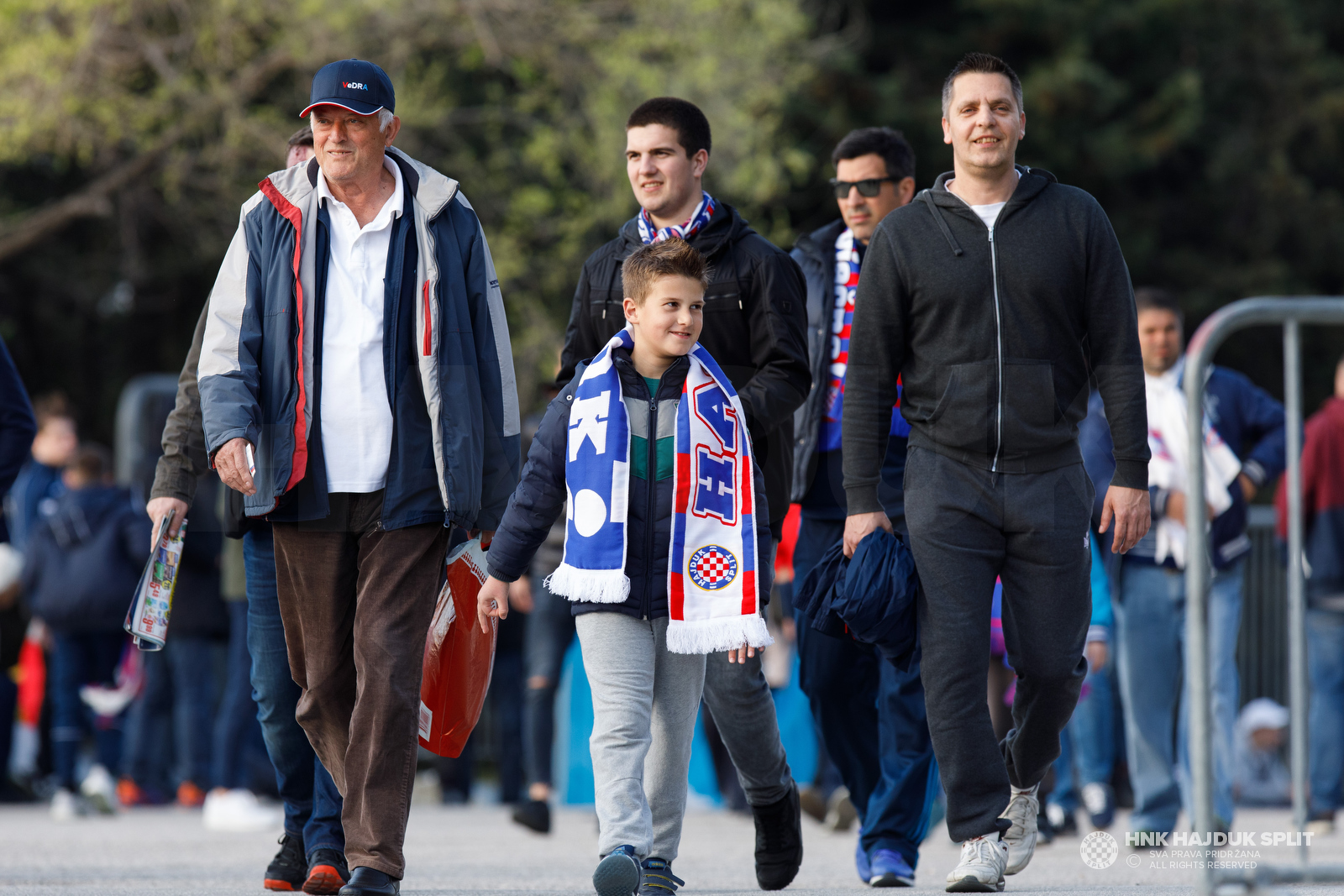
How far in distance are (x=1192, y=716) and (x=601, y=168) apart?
43.9ft

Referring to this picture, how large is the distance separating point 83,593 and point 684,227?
6.17m

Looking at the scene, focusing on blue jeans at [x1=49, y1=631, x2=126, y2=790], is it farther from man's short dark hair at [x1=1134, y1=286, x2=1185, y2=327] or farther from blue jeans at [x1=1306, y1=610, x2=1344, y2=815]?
blue jeans at [x1=1306, y1=610, x2=1344, y2=815]

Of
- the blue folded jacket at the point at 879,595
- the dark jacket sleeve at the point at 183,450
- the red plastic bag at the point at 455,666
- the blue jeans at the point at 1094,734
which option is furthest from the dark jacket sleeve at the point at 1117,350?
the blue jeans at the point at 1094,734

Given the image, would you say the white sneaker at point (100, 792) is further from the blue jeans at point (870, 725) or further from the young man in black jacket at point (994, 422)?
the young man in black jacket at point (994, 422)

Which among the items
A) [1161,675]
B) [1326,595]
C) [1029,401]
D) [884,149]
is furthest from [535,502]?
[1326,595]

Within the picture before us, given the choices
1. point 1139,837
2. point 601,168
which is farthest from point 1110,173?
point 1139,837

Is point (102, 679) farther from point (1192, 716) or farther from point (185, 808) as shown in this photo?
point (1192, 716)

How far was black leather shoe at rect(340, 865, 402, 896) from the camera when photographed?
→ 4.78 meters

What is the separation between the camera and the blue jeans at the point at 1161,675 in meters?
7.44

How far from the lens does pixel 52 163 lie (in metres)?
17.4

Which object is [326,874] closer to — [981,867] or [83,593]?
[981,867]

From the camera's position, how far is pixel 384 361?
5.05 metres

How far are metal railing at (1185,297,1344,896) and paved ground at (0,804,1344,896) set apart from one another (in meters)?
1.46

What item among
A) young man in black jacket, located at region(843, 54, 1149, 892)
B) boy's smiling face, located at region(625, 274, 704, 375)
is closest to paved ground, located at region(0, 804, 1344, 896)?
young man in black jacket, located at region(843, 54, 1149, 892)
